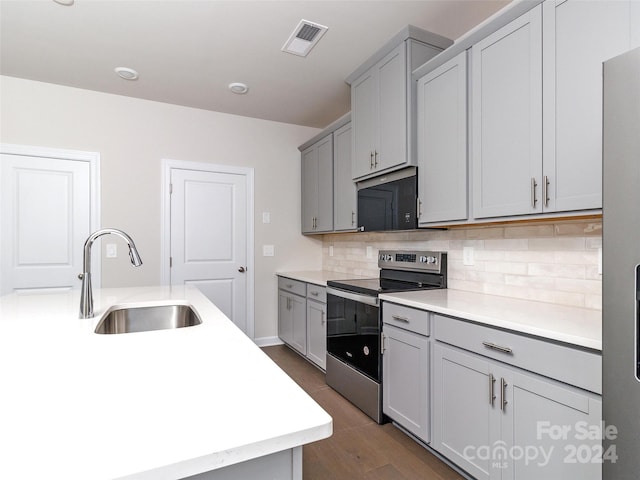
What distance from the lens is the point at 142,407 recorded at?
69 cm

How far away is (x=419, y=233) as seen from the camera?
287 cm

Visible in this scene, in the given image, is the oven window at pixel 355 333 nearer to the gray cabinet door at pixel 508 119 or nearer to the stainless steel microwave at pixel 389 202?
the stainless steel microwave at pixel 389 202

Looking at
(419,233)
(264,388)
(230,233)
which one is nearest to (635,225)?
(264,388)

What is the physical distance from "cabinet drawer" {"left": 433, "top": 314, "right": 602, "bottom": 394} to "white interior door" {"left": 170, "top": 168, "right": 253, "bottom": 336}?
2.64m

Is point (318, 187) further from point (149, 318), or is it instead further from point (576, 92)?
point (576, 92)

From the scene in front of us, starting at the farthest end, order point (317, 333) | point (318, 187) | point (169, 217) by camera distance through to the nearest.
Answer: point (318, 187)
point (169, 217)
point (317, 333)

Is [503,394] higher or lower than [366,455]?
higher

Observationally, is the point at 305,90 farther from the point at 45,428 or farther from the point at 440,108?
the point at 45,428

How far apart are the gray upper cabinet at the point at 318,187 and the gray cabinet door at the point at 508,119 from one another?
179 centimetres

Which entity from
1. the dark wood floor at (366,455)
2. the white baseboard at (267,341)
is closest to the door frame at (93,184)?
the white baseboard at (267,341)

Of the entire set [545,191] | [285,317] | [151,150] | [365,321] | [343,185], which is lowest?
[285,317]

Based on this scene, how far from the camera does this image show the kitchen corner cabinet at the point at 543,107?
144 cm

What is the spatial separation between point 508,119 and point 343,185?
1.72m

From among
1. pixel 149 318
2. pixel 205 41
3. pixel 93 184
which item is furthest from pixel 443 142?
pixel 93 184
